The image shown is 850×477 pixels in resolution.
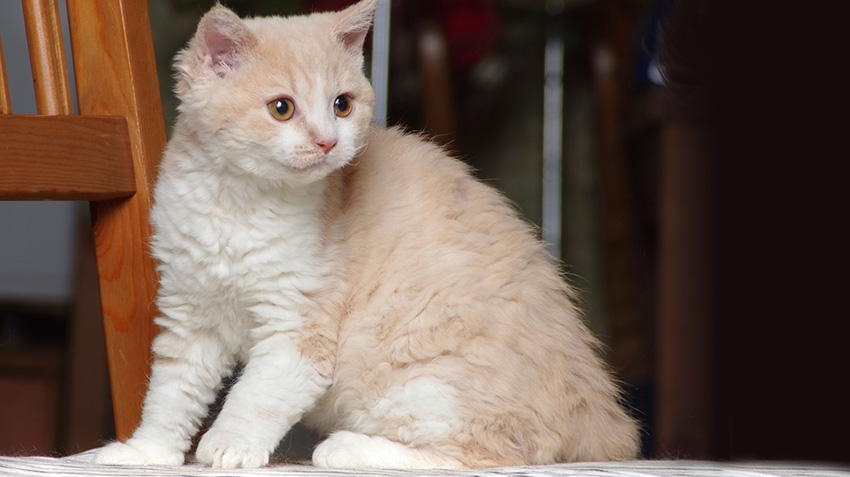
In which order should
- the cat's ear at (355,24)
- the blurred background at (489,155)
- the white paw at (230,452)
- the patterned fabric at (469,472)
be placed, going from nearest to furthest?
the patterned fabric at (469,472) < the white paw at (230,452) < the cat's ear at (355,24) < the blurred background at (489,155)

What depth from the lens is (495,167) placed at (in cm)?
246

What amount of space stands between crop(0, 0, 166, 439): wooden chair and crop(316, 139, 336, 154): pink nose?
0.97 ft

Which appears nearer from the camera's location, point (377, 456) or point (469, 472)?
point (469, 472)

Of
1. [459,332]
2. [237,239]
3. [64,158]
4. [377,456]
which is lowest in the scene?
[377,456]

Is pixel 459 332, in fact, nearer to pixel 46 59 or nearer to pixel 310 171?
pixel 310 171

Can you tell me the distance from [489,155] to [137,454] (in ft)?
5.21

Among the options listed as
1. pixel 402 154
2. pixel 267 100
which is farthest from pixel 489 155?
pixel 267 100

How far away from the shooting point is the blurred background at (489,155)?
7.02 feet

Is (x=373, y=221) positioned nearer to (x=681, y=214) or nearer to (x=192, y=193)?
(x=192, y=193)

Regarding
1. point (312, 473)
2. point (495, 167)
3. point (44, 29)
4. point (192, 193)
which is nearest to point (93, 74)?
point (44, 29)

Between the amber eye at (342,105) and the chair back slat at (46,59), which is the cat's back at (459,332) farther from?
the chair back slat at (46,59)

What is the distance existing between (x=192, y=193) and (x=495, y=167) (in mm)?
1452

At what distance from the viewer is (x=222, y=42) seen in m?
1.09

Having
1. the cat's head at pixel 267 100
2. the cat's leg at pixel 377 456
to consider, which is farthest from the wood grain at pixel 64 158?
the cat's leg at pixel 377 456
